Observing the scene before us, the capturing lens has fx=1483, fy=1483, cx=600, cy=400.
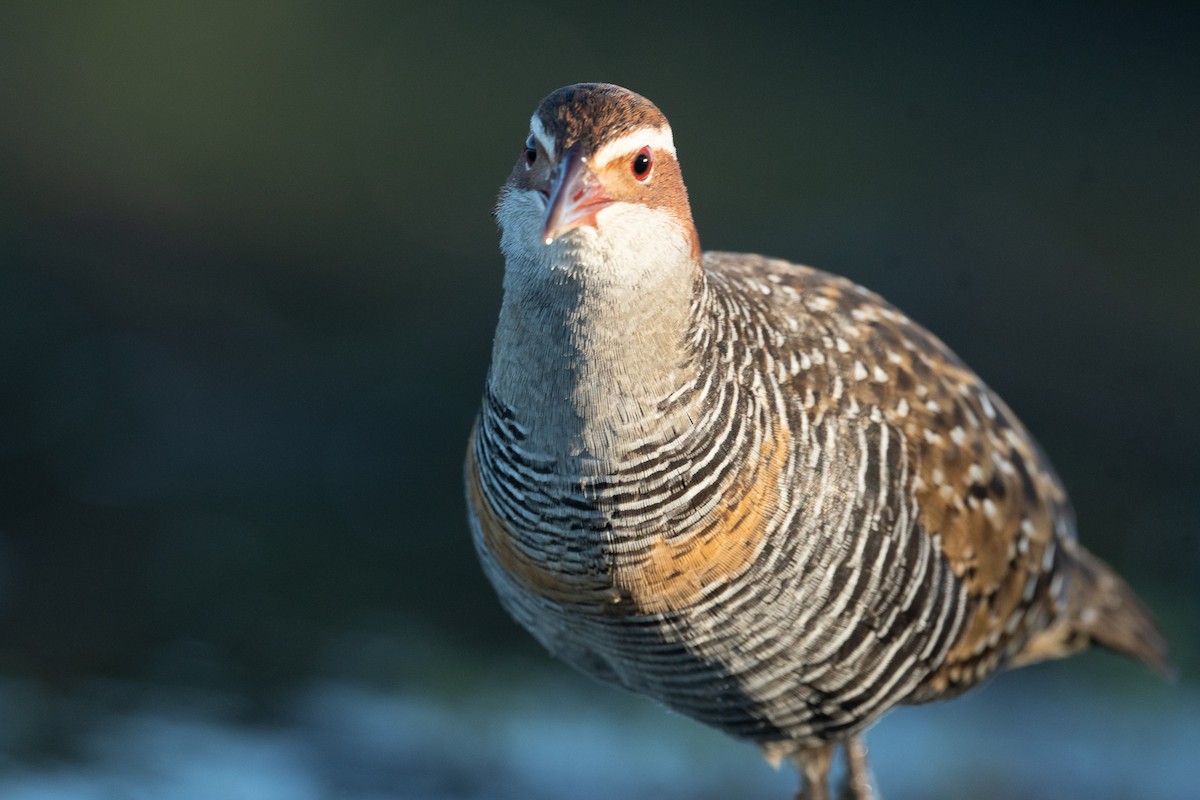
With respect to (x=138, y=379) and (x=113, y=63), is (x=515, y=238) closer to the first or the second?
(x=138, y=379)

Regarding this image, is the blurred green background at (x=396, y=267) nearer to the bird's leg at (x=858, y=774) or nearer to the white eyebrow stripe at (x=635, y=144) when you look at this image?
the bird's leg at (x=858, y=774)

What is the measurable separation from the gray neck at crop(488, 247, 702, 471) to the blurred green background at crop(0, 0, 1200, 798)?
3.86m

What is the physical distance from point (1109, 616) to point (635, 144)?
2.91 meters

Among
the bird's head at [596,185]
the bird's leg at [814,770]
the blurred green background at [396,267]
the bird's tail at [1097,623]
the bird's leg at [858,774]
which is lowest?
the bird's leg at [814,770]

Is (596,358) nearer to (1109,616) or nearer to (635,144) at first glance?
(635,144)

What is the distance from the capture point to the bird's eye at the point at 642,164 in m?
3.56

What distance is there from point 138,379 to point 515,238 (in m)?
6.96

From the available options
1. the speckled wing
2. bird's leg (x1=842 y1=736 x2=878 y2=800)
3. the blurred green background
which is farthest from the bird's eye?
the blurred green background

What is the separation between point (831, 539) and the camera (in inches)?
159

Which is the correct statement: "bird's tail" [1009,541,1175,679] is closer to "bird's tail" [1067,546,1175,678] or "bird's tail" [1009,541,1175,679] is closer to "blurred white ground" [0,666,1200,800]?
"bird's tail" [1067,546,1175,678]

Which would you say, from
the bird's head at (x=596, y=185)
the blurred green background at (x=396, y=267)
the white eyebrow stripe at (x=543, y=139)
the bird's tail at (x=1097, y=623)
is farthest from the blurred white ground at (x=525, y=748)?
the white eyebrow stripe at (x=543, y=139)

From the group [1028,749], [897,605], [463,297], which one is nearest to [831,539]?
[897,605]

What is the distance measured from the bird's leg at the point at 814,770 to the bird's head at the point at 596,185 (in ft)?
6.24

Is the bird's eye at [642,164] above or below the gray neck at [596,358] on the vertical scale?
above
